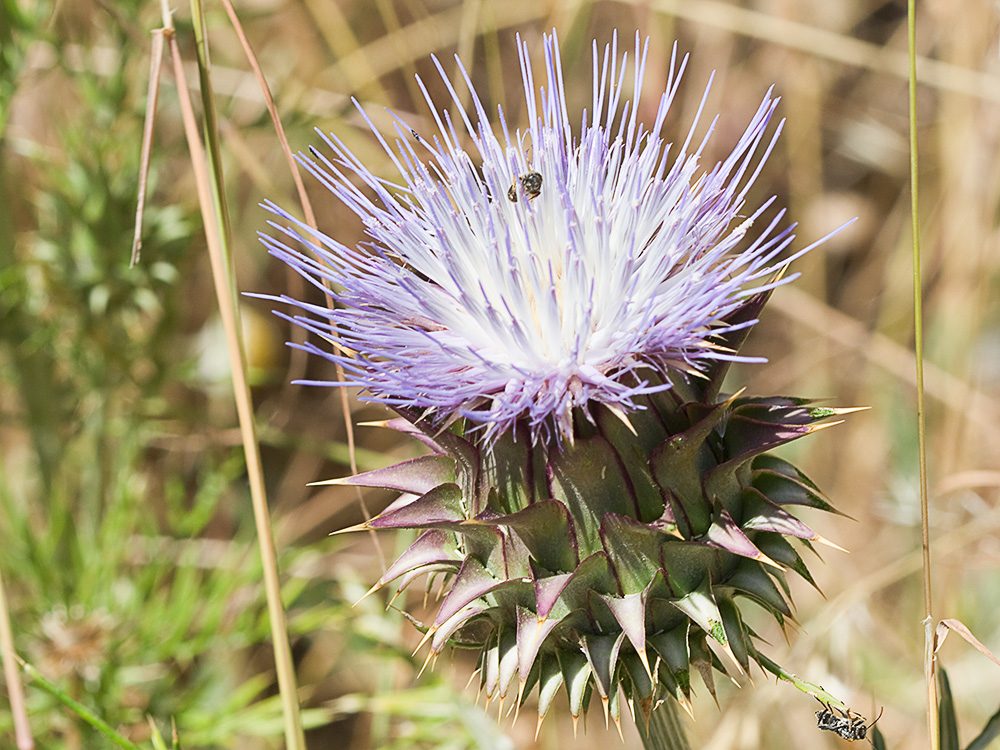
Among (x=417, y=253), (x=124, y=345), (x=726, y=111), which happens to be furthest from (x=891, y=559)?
(x=124, y=345)

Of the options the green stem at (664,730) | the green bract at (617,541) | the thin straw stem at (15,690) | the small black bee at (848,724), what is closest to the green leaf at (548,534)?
the green bract at (617,541)

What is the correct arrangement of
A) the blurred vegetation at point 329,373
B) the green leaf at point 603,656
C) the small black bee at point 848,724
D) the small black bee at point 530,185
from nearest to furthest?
1. the green leaf at point 603,656
2. the small black bee at point 848,724
3. the small black bee at point 530,185
4. the blurred vegetation at point 329,373

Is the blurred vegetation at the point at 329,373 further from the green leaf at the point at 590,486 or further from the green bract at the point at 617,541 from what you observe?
the green leaf at the point at 590,486

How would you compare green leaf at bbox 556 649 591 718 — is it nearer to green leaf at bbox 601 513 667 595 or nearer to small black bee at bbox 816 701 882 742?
green leaf at bbox 601 513 667 595

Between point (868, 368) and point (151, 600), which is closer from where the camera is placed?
point (151, 600)

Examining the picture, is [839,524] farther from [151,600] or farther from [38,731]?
[38,731]

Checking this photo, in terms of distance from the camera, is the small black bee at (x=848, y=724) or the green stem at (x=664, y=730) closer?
the small black bee at (x=848, y=724)

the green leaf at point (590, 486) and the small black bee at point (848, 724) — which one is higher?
the green leaf at point (590, 486)

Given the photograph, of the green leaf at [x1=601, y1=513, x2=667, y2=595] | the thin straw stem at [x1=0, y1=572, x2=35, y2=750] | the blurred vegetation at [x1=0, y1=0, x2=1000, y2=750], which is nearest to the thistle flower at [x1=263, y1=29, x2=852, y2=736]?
the green leaf at [x1=601, y1=513, x2=667, y2=595]
